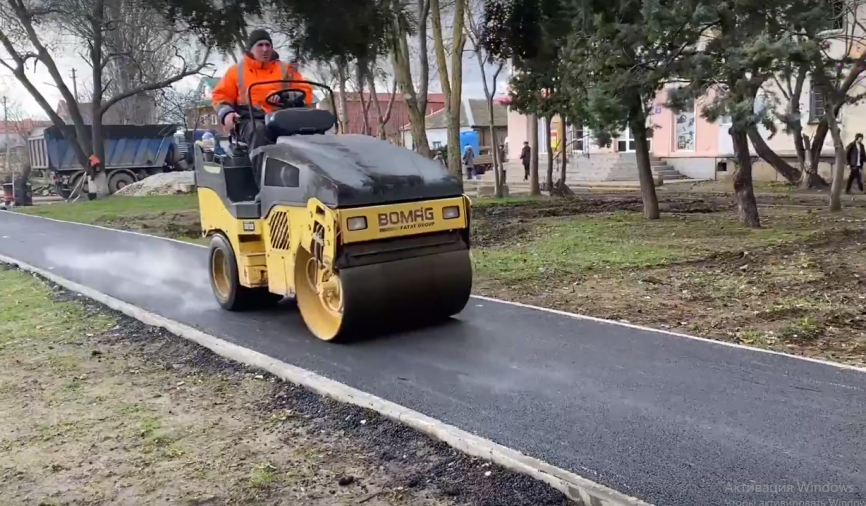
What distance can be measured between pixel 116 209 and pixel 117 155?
12.7m

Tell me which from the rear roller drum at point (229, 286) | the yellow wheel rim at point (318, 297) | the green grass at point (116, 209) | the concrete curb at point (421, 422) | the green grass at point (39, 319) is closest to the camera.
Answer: the concrete curb at point (421, 422)

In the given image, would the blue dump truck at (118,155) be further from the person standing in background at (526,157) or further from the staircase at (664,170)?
the staircase at (664,170)

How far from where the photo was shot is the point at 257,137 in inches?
315

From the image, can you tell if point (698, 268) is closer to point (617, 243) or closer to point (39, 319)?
point (617, 243)

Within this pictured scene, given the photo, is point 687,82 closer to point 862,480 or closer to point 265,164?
point 265,164

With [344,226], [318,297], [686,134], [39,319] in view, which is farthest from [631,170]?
[344,226]

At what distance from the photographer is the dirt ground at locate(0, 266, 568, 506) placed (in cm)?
414

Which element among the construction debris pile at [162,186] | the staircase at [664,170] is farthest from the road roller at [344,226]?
the staircase at [664,170]

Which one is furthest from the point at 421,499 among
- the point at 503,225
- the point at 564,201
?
the point at 564,201

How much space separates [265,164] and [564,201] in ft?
47.9

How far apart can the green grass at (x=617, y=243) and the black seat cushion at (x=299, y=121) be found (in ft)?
11.5

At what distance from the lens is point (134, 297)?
976cm

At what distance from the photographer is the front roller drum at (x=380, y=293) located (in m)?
6.86

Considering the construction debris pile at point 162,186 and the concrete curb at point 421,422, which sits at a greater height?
the construction debris pile at point 162,186
